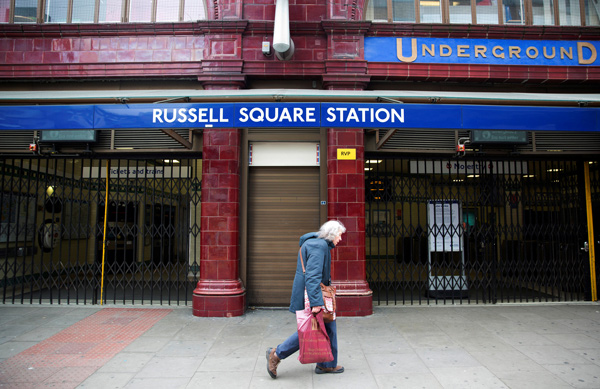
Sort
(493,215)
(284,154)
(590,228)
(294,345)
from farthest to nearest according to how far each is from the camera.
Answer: (590,228)
(493,215)
(284,154)
(294,345)

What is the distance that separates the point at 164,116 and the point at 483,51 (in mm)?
6654

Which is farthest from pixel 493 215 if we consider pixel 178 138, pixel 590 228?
pixel 178 138

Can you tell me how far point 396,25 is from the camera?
770cm

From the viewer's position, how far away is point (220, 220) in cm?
732

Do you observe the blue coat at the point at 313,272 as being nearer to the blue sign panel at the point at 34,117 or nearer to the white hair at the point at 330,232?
the white hair at the point at 330,232

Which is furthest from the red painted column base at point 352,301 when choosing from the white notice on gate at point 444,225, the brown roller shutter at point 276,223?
the white notice on gate at point 444,225

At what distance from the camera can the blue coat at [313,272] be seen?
161 inches

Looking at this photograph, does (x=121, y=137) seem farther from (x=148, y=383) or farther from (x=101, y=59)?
(x=148, y=383)

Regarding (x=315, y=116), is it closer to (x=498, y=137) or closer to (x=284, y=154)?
(x=284, y=154)

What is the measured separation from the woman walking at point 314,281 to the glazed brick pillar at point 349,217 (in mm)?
2621

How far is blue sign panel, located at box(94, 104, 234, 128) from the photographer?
502cm

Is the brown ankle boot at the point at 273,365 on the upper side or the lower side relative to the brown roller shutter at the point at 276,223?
lower

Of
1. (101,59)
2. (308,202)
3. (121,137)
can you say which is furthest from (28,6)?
(308,202)

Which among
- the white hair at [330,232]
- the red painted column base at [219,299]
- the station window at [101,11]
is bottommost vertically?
the red painted column base at [219,299]
